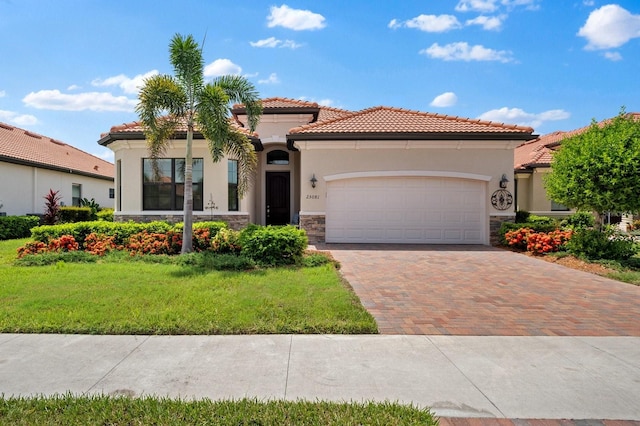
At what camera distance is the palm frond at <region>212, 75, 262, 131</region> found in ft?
A: 30.5

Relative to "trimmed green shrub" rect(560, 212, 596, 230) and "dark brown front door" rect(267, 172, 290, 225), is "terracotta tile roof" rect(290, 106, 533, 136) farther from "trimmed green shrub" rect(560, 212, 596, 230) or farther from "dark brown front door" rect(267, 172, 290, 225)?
"trimmed green shrub" rect(560, 212, 596, 230)

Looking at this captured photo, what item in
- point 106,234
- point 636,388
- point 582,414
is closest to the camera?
point 582,414

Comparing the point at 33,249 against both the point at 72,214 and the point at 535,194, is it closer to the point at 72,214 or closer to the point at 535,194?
the point at 72,214

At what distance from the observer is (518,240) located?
11477 millimetres

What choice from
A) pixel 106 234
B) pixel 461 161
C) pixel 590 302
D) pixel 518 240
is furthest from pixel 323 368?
pixel 461 161

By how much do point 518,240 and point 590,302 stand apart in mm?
5935

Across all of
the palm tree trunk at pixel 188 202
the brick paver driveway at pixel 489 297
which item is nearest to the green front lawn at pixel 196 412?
the brick paver driveway at pixel 489 297

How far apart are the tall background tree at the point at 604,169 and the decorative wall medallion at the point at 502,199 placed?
268cm

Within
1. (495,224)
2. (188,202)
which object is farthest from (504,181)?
(188,202)

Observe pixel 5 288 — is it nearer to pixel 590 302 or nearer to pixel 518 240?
pixel 590 302

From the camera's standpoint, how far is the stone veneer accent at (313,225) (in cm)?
1280

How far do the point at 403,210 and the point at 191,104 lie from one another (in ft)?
26.3

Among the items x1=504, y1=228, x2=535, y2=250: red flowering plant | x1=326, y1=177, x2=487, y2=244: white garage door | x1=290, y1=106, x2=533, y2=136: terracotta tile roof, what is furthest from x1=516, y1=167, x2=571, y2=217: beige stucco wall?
x1=504, y1=228, x2=535, y2=250: red flowering plant

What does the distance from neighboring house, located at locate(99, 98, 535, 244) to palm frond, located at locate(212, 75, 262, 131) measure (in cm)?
274
